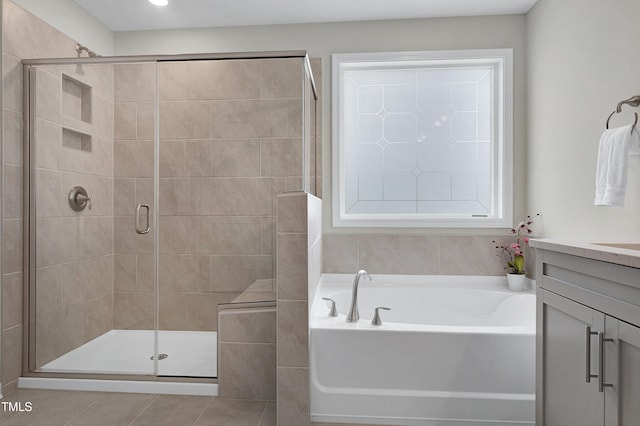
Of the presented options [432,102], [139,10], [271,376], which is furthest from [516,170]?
[139,10]

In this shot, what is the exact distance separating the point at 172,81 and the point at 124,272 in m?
1.16

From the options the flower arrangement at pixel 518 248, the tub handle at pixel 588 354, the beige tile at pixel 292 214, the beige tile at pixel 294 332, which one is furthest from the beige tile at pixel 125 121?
the flower arrangement at pixel 518 248

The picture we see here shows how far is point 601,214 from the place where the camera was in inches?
82.7

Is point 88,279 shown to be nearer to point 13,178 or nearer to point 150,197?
point 150,197

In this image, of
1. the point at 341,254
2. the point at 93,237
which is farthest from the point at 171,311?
the point at 341,254

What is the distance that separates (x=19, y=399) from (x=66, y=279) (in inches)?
27.1

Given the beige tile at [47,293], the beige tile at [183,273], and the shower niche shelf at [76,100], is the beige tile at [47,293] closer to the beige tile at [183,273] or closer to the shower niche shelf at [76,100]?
the beige tile at [183,273]

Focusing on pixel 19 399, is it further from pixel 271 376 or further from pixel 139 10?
pixel 139 10

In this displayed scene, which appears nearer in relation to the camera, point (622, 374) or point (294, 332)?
point (622, 374)

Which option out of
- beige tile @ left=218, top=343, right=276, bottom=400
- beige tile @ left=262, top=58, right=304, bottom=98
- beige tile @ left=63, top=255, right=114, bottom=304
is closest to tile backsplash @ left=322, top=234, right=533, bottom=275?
beige tile @ left=218, top=343, right=276, bottom=400

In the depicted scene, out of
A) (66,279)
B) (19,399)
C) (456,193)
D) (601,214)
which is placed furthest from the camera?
(456,193)

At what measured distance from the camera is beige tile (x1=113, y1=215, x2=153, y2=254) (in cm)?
237

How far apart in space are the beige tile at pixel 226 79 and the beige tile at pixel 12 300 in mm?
1498

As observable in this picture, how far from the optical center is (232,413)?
2.14 meters
